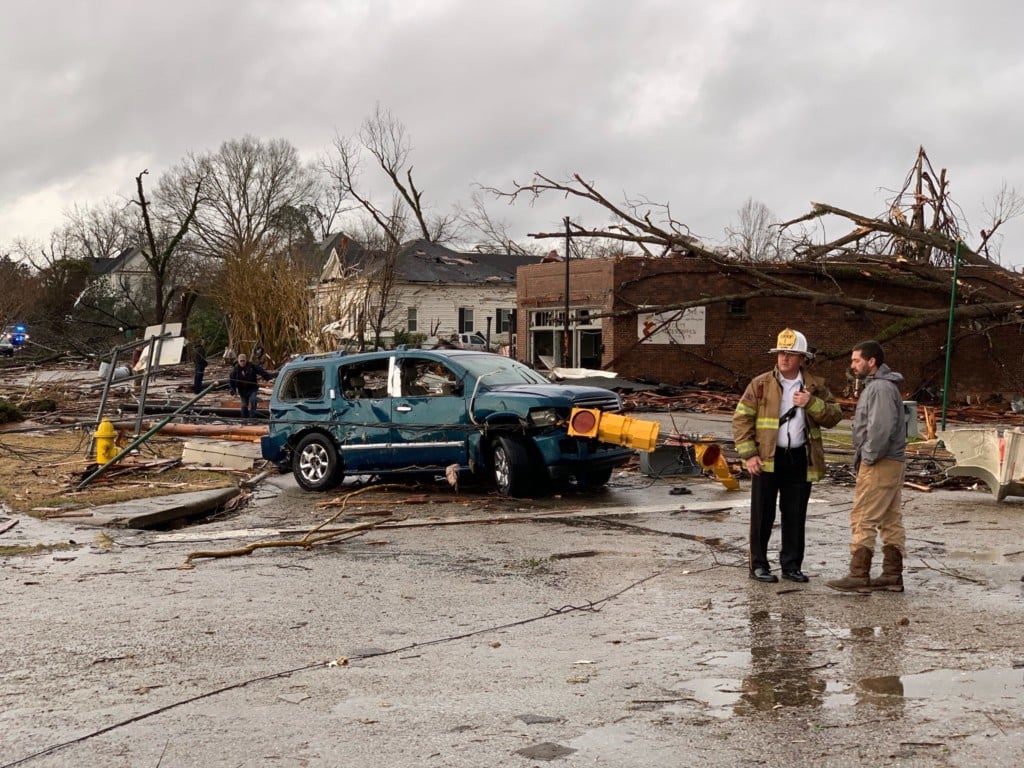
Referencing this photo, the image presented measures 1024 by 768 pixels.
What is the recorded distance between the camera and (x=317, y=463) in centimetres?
1568

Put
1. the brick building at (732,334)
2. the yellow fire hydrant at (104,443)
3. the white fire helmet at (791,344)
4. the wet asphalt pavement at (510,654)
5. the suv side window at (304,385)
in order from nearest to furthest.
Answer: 1. the wet asphalt pavement at (510,654)
2. the white fire helmet at (791,344)
3. the suv side window at (304,385)
4. the yellow fire hydrant at (104,443)
5. the brick building at (732,334)

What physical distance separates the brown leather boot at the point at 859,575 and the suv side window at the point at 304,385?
902cm

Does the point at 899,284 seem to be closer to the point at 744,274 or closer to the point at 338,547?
the point at 744,274

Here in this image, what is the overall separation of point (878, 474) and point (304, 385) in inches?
378

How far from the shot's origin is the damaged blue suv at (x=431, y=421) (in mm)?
13977

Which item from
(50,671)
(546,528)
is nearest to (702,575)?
(546,528)

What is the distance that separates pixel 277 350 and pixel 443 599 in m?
38.3

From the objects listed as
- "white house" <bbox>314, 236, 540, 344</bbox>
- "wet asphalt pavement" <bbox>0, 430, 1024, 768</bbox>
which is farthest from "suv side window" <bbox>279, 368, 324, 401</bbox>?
"white house" <bbox>314, 236, 540, 344</bbox>

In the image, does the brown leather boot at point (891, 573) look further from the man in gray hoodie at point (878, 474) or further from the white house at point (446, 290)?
the white house at point (446, 290)

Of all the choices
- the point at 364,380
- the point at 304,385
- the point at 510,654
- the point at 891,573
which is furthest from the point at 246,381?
the point at 510,654

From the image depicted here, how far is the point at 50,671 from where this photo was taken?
649cm

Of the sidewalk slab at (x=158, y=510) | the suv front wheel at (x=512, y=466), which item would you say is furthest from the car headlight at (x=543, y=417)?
the sidewalk slab at (x=158, y=510)

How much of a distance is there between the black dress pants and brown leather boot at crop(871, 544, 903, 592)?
0.63 m

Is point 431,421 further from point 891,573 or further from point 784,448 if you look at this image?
point 891,573
